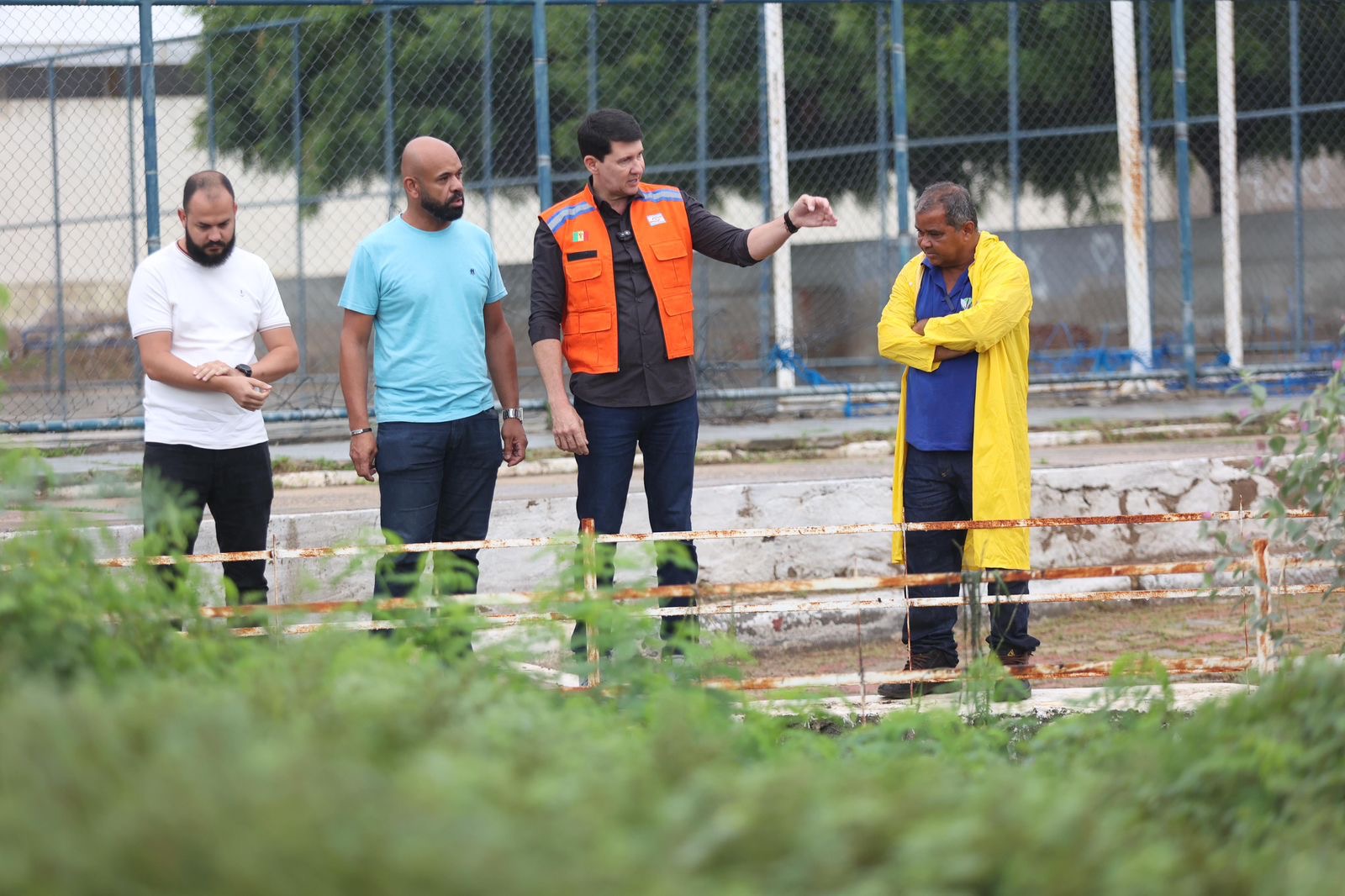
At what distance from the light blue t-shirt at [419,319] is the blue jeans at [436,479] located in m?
0.05

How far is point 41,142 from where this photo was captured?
1473cm

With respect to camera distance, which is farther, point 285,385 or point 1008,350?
point 285,385

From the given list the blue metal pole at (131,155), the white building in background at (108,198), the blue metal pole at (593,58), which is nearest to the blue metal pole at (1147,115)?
the white building in background at (108,198)

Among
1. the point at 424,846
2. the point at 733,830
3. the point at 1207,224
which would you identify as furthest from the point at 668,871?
the point at 1207,224

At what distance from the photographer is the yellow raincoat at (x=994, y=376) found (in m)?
4.95

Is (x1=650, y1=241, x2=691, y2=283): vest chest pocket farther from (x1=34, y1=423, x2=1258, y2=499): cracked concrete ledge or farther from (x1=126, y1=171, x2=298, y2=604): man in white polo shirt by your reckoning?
(x1=34, y1=423, x2=1258, y2=499): cracked concrete ledge

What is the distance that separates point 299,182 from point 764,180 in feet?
14.9

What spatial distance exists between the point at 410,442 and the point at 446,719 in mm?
2501

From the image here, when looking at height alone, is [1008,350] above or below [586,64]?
below

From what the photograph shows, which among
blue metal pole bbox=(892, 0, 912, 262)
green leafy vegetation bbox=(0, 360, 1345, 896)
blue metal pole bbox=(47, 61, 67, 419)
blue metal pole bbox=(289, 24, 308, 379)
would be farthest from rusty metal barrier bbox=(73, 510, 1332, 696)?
blue metal pole bbox=(47, 61, 67, 419)

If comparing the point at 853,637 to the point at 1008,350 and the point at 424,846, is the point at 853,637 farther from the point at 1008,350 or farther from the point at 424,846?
the point at 424,846

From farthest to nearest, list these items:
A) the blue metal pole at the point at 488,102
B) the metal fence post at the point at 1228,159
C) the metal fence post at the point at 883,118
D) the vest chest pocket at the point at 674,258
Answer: the metal fence post at the point at 1228,159
the metal fence post at the point at 883,118
the blue metal pole at the point at 488,102
the vest chest pocket at the point at 674,258

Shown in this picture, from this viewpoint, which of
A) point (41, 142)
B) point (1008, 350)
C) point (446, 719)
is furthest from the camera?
point (41, 142)

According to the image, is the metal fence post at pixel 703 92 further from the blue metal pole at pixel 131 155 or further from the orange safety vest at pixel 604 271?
the orange safety vest at pixel 604 271
